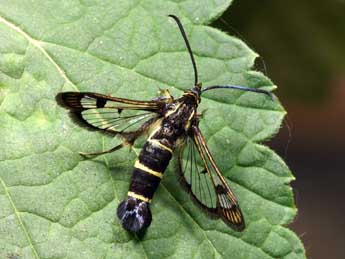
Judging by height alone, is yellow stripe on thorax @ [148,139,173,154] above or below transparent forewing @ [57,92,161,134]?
below

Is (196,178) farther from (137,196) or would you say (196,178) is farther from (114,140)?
(114,140)

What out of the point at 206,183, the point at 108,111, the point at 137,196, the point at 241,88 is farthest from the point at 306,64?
the point at 137,196

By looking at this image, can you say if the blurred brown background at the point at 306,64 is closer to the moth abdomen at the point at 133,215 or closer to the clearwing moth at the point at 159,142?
the clearwing moth at the point at 159,142

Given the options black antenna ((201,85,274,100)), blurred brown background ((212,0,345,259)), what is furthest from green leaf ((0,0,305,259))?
blurred brown background ((212,0,345,259))

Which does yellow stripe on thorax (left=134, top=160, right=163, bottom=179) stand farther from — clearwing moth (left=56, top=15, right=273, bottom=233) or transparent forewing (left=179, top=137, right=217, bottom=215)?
transparent forewing (left=179, top=137, right=217, bottom=215)

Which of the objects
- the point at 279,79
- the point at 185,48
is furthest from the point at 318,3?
the point at 185,48

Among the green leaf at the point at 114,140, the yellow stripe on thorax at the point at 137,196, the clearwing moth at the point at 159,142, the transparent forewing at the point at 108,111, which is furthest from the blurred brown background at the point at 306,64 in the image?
the yellow stripe on thorax at the point at 137,196

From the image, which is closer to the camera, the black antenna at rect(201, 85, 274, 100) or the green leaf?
the green leaf
